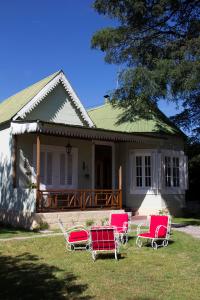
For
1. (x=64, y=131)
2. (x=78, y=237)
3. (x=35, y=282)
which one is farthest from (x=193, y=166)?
(x=35, y=282)

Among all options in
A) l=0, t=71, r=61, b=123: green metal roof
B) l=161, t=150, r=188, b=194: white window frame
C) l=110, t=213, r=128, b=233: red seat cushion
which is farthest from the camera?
l=161, t=150, r=188, b=194: white window frame

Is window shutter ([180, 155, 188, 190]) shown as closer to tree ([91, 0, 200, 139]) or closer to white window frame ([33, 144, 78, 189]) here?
tree ([91, 0, 200, 139])

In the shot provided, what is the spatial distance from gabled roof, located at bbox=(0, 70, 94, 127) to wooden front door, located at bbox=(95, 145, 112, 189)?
1.91 meters

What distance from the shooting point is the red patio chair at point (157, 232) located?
38.3ft

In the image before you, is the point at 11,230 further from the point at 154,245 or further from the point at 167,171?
the point at 167,171

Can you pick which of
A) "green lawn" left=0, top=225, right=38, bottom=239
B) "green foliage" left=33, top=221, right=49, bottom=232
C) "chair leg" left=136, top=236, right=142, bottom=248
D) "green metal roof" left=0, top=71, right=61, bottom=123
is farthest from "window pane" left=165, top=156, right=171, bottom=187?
"chair leg" left=136, top=236, right=142, bottom=248

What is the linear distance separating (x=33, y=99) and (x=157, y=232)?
9080 mm

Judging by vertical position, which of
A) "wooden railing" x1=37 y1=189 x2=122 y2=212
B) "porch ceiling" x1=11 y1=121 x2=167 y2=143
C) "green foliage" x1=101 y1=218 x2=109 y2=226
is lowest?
"green foliage" x1=101 y1=218 x2=109 y2=226

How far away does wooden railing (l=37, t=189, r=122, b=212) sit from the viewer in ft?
52.6

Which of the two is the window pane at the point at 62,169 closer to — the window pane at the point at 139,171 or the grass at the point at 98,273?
the window pane at the point at 139,171

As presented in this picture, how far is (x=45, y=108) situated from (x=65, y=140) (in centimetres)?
173

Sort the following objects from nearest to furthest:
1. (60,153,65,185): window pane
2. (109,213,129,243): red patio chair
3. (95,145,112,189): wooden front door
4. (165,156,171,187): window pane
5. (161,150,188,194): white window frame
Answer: (109,213,129,243): red patio chair
(60,153,65,185): window pane
(165,156,171,187): window pane
(161,150,188,194): white window frame
(95,145,112,189): wooden front door

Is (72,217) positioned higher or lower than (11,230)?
higher

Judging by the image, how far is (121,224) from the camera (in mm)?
13156
